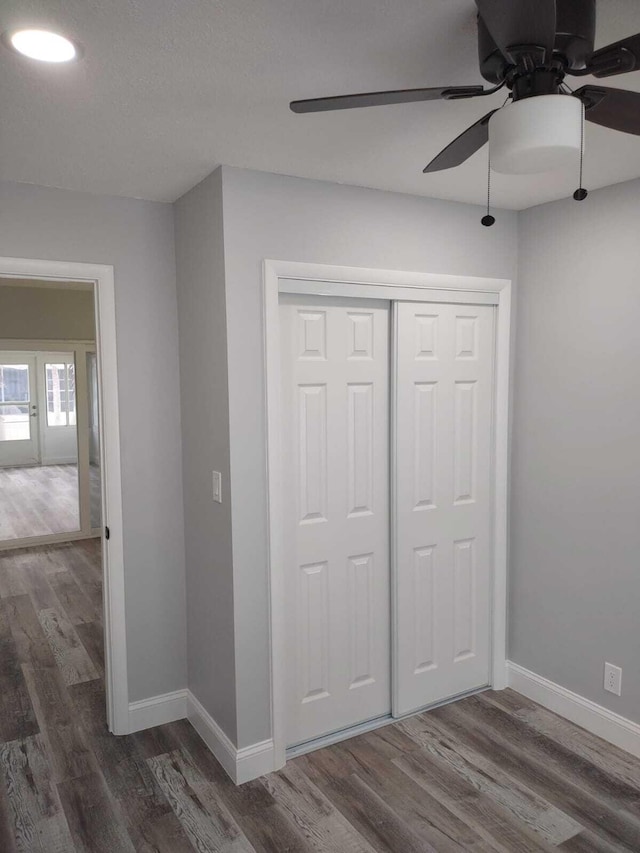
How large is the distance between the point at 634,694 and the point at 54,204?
3159mm

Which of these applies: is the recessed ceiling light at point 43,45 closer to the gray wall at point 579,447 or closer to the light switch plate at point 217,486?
the light switch plate at point 217,486

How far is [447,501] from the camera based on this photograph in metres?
3.13

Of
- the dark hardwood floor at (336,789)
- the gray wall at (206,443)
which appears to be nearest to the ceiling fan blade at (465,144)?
the gray wall at (206,443)

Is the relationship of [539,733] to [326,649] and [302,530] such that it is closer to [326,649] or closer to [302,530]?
[326,649]

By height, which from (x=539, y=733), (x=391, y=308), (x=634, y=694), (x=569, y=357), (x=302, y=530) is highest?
(x=391, y=308)

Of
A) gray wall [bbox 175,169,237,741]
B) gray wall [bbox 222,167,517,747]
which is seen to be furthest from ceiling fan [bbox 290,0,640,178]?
gray wall [bbox 175,169,237,741]

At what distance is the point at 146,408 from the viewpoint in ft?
9.55

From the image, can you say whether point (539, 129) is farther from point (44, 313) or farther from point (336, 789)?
point (44, 313)

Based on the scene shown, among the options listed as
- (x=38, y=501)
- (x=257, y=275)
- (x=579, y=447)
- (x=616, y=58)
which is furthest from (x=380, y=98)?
(x=38, y=501)

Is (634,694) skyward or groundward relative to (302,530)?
groundward

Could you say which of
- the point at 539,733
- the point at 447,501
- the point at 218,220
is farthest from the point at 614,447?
the point at 218,220

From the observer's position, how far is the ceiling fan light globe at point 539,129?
129cm

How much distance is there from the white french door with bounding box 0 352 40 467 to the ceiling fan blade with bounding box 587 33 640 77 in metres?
9.22

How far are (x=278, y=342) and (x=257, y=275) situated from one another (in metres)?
0.27
